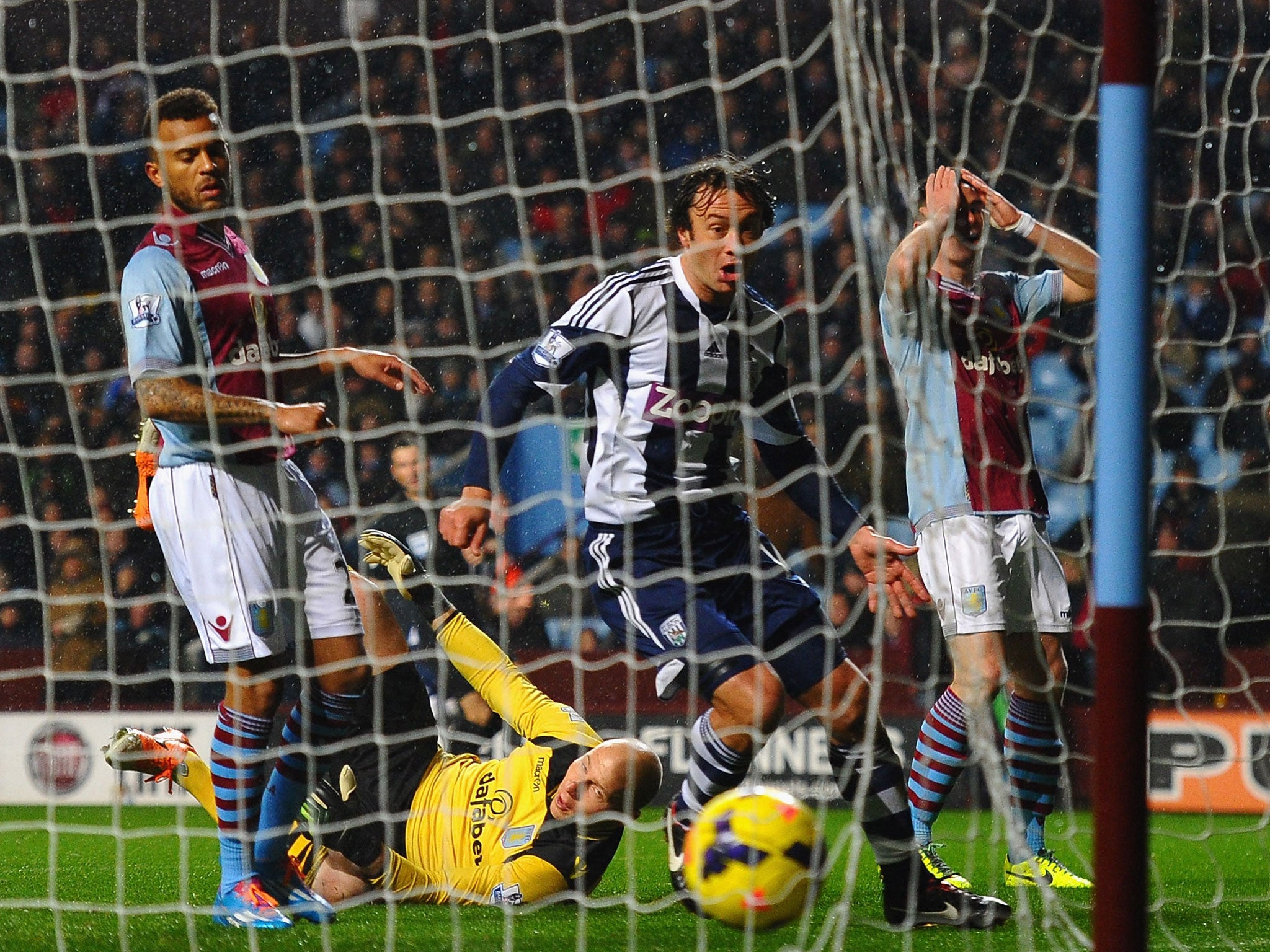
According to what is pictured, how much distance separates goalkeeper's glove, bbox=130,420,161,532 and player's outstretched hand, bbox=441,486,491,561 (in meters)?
0.76

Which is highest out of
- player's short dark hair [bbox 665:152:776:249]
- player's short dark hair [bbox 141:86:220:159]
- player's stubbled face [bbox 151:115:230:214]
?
player's short dark hair [bbox 141:86:220:159]

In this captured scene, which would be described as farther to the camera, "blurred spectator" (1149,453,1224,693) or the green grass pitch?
"blurred spectator" (1149,453,1224,693)

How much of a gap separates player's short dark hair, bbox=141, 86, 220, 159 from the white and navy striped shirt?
2.78 ft

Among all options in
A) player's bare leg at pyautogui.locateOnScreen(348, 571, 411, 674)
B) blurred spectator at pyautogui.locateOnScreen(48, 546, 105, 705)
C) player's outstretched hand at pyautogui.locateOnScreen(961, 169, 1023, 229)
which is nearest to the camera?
player's outstretched hand at pyautogui.locateOnScreen(961, 169, 1023, 229)

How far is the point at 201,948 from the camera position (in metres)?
2.75

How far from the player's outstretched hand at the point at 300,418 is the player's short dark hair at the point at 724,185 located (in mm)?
890

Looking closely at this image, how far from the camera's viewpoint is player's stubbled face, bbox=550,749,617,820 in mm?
3074

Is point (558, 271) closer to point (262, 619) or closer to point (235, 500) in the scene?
point (235, 500)

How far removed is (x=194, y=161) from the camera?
3.15m

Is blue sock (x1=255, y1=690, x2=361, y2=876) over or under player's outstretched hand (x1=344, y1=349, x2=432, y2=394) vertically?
under

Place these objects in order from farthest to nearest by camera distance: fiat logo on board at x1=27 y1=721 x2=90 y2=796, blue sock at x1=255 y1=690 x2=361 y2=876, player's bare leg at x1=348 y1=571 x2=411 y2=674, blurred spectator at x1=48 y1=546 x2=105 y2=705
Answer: blurred spectator at x1=48 y1=546 x2=105 y2=705 < fiat logo on board at x1=27 y1=721 x2=90 y2=796 < player's bare leg at x1=348 y1=571 x2=411 y2=674 < blue sock at x1=255 y1=690 x2=361 y2=876

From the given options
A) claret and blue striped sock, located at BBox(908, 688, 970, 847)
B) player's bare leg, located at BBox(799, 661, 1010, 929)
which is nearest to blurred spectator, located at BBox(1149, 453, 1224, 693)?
claret and blue striped sock, located at BBox(908, 688, 970, 847)

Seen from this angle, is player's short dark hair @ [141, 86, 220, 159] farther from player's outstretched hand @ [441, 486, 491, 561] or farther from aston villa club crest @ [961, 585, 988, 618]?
aston villa club crest @ [961, 585, 988, 618]

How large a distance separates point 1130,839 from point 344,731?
2108 mm
